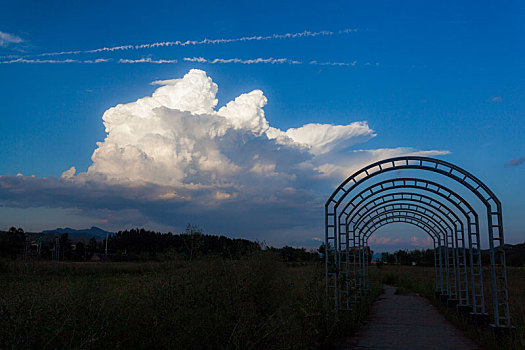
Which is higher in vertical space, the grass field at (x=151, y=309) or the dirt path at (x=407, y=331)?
the grass field at (x=151, y=309)

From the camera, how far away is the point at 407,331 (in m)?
11.9

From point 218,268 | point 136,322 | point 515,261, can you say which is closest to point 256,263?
point 218,268

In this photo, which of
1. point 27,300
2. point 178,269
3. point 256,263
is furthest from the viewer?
point 256,263

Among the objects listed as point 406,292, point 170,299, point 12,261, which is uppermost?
point 12,261

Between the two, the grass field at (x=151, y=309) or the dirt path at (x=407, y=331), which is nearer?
the grass field at (x=151, y=309)

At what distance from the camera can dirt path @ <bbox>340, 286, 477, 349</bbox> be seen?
1006cm

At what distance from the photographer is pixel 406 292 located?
80.2 ft

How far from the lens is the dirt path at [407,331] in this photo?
10062 millimetres

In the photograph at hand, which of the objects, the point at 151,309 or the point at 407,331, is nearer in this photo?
the point at 151,309

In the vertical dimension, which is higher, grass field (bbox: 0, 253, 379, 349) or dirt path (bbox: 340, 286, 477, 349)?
grass field (bbox: 0, 253, 379, 349)

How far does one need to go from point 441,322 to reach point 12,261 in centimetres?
1240

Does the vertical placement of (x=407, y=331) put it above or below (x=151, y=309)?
below

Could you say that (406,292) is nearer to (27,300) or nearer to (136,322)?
(136,322)

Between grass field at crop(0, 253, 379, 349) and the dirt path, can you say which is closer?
grass field at crop(0, 253, 379, 349)
